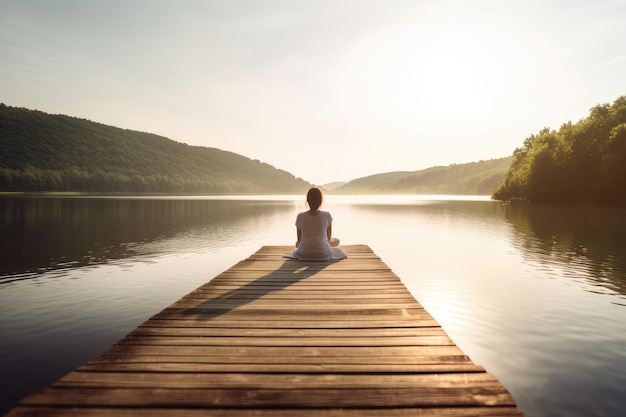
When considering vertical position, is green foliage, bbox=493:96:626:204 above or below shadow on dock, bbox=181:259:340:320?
above

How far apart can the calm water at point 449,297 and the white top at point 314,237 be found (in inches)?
148

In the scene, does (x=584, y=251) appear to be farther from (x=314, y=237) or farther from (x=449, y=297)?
(x=314, y=237)

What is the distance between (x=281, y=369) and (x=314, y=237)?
6.68m

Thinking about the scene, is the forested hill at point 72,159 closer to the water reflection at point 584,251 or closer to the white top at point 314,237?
the white top at point 314,237

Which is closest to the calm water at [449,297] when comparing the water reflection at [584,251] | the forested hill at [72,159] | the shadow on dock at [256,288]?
the water reflection at [584,251]

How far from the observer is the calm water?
6766mm

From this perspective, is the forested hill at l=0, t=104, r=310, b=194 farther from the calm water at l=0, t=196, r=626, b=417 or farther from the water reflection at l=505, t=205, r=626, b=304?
the water reflection at l=505, t=205, r=626, b=304

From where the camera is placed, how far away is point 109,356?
440 centimetres

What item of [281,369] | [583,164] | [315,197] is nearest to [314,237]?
[315,197]

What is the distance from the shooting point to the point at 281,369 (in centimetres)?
405

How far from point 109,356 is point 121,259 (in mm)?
15628

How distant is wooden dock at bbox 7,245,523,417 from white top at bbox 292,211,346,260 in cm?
348

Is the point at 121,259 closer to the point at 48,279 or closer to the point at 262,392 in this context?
Result: the point at 48,279

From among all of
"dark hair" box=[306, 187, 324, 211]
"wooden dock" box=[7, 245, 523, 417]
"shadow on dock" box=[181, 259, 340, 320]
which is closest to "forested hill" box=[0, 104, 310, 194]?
"shadow on dock" box=[181, 259, 340, 320]
